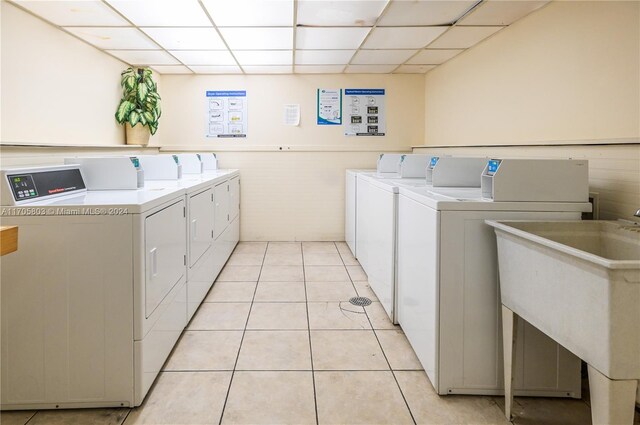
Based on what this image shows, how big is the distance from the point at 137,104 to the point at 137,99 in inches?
2.0

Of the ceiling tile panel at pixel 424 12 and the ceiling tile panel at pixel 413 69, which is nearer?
the ceiling tile panel at pixel 424 12

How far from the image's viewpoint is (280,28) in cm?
324

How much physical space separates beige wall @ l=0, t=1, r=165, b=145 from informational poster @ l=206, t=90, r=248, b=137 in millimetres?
1312

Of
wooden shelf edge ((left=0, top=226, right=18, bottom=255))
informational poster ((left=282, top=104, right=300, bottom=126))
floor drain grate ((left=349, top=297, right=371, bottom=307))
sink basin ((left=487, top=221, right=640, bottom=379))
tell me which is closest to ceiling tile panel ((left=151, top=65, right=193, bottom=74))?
informational poster ((left=282, top=104, right=300, bottom=126))

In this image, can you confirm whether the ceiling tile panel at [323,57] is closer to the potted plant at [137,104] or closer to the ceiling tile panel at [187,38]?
the ceiling tile panel at [187,38]

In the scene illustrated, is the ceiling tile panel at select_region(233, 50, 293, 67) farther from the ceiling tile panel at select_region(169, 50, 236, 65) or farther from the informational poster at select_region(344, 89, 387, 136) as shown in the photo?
the informational poster at select_region(344, 89, 387, 136)

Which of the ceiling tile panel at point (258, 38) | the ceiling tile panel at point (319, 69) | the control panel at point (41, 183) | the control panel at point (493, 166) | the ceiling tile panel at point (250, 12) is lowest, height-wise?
the control panel at point (41, 183)

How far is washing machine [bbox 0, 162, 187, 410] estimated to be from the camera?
1631 mm

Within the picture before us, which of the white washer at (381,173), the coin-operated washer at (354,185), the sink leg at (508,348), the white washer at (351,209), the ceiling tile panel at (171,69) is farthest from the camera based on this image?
the ceiling tile panel at (171,69)

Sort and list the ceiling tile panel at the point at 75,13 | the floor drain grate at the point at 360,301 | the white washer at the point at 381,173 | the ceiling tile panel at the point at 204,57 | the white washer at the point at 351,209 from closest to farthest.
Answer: the ceiling tile panel at the point at 75,13, the floor drain grate at the point at 360,301, the white washer at the point at 381,173, the ceiling tile panel at the point at 204,57, the white washer at the point at 351,209

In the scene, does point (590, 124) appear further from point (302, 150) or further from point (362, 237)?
point (302, 150)

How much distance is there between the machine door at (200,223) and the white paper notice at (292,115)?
206cm

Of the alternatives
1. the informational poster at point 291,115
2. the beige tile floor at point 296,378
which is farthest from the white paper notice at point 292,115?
the beige tile floor at point 296,378

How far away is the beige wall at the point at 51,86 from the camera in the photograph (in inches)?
98.3
